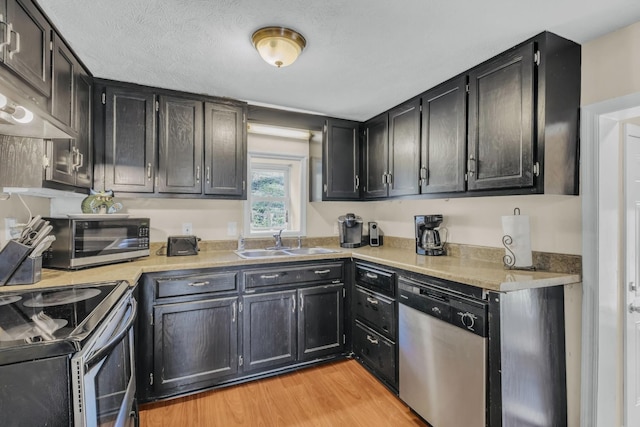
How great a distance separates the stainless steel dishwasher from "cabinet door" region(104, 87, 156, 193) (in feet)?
6.78

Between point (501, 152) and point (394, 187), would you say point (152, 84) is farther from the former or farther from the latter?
point (501, 152)

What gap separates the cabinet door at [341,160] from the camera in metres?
3.00

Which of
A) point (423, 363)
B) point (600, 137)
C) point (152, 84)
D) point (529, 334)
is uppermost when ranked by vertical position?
point (152, 84)

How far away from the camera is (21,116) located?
4.07 ft

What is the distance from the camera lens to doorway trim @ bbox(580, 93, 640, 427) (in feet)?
5.34

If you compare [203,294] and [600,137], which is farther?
[203,294]

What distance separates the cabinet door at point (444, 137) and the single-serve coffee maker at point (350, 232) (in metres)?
0.83

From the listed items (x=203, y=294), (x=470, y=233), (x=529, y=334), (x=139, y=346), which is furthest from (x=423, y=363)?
(x=139, y=346)

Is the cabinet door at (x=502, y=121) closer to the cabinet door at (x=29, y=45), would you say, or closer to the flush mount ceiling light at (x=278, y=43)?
the flush mount ceiling light at (x=278, y=43)

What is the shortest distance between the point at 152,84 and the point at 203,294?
62.7 inches

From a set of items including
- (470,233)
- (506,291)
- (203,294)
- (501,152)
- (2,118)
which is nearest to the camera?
(2,118)

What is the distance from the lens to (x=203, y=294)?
2182 mm

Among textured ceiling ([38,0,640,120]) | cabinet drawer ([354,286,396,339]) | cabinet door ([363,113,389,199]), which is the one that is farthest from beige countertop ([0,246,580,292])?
textured ceiling ([38,0,640,120])

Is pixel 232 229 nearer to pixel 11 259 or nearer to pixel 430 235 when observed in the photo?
pixel 11 259
